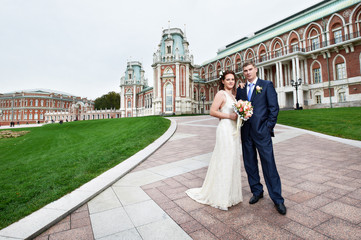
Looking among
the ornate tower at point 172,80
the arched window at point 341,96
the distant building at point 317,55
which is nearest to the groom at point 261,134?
the distant building at point 317,55

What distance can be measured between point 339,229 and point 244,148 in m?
1.41

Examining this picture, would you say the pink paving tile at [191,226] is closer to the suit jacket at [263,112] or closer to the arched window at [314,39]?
the suit jacket at [263,112]

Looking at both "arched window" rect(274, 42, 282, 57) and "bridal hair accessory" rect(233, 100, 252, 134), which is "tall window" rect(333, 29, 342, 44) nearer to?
"arched window" rect(274, 42, 282, 57)

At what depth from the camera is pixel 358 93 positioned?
24438 millimetres

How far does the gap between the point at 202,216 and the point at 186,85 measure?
3810cm

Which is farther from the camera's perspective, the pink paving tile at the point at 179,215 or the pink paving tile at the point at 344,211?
the pink paving tile at the point at 179,215

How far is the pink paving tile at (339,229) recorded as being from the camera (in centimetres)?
199

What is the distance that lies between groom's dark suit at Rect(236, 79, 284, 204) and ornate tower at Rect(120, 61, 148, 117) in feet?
192

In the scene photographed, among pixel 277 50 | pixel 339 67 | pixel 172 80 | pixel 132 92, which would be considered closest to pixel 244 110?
pixel 339 67

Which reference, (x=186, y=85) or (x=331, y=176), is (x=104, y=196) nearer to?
(x=331, y=176)

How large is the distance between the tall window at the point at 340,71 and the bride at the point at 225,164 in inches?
1270

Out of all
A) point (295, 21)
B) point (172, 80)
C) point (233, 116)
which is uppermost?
point (295, 21)

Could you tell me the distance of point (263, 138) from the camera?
273cm

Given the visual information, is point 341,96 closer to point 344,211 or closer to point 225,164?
point 344,211
